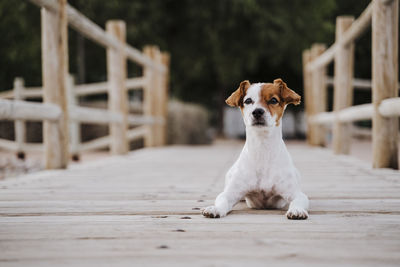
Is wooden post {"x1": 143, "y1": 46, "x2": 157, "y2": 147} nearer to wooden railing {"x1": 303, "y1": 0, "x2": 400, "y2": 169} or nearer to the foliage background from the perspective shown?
the foliage background

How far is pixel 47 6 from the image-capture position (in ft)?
12.7

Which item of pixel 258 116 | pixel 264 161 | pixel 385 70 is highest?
pixel 385 70

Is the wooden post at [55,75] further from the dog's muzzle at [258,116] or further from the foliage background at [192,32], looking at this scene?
the foliage background at [192,32]

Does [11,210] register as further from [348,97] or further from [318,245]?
[348,97]

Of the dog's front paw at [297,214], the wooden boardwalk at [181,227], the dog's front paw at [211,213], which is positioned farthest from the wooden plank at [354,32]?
the dog's front paw at [211,213]

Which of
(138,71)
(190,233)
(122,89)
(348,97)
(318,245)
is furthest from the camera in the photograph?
(138,71)

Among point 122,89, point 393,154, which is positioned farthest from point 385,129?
point 122,89

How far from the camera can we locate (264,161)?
8.02 feet

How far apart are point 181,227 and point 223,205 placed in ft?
1.17

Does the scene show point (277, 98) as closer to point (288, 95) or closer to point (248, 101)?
point (288, 95)

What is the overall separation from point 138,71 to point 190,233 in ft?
38.5

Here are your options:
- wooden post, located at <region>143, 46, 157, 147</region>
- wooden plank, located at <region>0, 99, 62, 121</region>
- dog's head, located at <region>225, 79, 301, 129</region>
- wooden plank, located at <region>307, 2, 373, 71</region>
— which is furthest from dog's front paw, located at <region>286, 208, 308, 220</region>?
wooden post, located at <region>143, 46, 157, 147</region>

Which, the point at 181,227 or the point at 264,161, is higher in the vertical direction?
the point at 264,161

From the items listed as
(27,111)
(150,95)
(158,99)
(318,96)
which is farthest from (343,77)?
(158,99)
